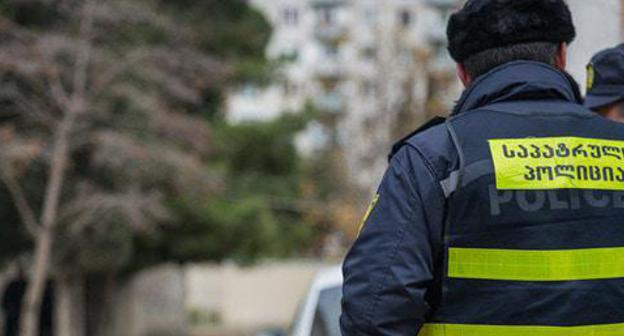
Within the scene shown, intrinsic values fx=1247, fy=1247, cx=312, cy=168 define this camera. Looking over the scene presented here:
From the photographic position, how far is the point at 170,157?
747 inches

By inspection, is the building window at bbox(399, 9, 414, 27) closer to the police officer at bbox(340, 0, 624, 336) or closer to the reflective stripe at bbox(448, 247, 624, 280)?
the police officer at bbox(340, 0, 624, 336)

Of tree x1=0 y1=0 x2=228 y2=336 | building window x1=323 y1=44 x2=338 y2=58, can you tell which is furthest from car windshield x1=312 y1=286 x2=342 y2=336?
building window x1=323 y1=44 x2=338 y2=58

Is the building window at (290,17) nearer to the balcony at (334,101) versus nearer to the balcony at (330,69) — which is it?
the balcony at (330,69)

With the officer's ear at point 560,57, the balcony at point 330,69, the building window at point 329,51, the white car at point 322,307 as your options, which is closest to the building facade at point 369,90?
the balcony at point 330,69

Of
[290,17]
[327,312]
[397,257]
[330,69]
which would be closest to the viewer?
[397,257]

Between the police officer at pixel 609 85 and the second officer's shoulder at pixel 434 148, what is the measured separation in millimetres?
1407

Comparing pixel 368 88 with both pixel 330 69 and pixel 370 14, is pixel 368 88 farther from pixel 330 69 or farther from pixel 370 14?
pixel 330 69

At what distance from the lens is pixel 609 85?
13.0ft

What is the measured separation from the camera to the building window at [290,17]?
65.6 meters

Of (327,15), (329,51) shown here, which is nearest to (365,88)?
(329,51)

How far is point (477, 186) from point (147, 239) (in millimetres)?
20083

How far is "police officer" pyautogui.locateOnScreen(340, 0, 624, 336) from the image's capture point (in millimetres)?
2557

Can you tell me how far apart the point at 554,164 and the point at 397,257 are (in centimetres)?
40

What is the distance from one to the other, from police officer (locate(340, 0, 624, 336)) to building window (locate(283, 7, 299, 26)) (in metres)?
63.1
